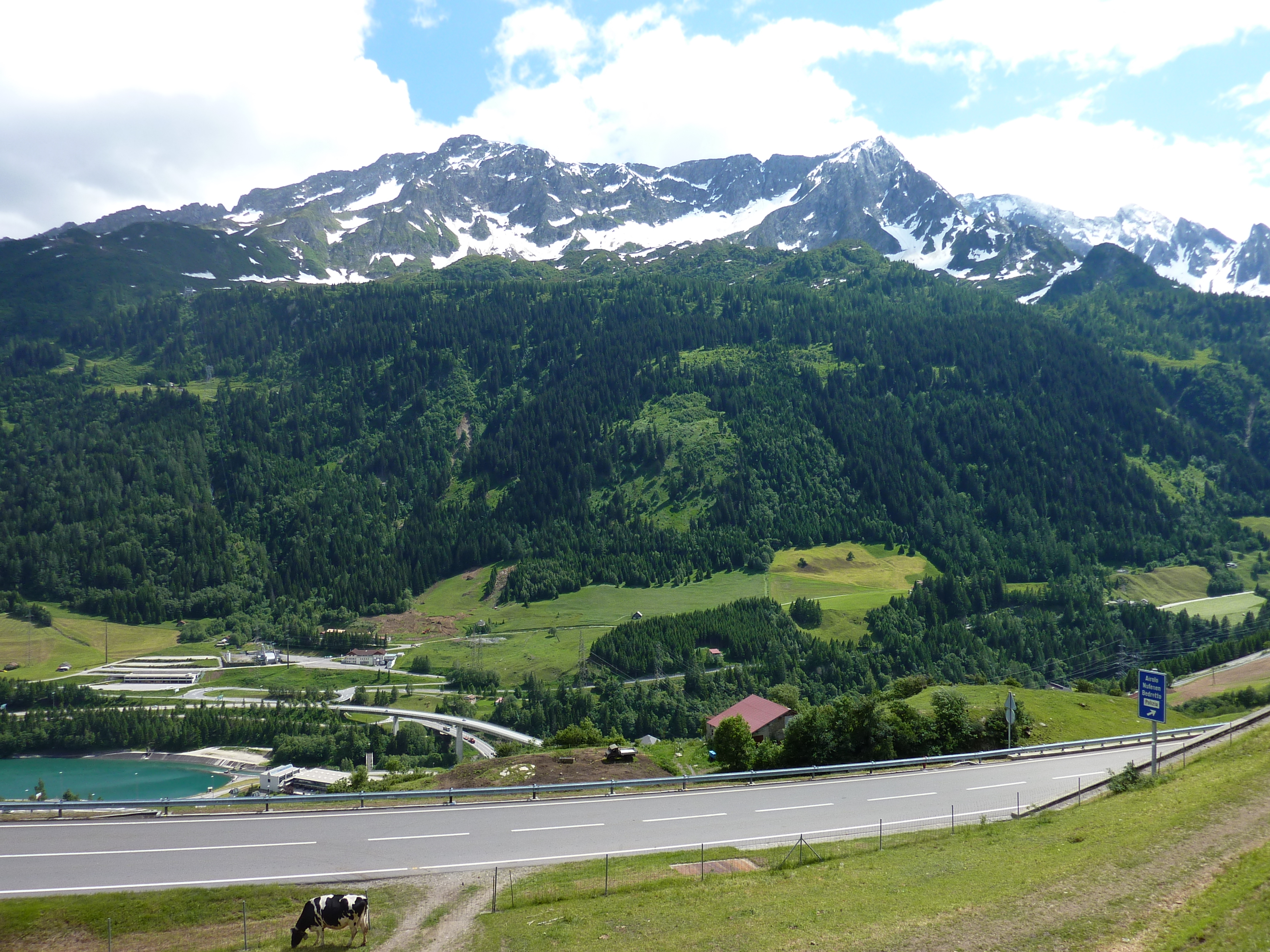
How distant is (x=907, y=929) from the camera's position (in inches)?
853

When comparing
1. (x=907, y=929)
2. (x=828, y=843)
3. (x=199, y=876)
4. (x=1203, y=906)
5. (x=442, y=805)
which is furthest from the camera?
(x=442, y=805)

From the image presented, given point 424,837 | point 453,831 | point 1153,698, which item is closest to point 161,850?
point 424,837

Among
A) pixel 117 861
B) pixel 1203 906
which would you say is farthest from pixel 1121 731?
pixel 117 861

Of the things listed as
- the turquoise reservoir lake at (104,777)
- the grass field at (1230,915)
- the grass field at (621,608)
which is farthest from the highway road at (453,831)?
the grass field at (621,608)

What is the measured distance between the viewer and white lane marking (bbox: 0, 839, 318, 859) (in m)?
32.9

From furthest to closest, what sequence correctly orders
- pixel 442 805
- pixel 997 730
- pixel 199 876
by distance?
pixel 997 730, pixel 442 805, pixel 199 876

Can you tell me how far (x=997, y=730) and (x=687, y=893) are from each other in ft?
123

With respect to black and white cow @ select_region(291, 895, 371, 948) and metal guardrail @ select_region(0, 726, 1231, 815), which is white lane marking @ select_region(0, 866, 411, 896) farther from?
metal guardrail @ select_region(0, 726, 1231, 815)

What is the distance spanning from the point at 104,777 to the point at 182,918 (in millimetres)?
129645

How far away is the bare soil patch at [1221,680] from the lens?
109062mm

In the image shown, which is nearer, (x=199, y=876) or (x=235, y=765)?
(x=199, y=876)

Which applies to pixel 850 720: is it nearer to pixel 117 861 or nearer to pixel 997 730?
pixel 997 730

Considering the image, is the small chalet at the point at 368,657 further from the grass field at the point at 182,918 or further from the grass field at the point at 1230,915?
the grass field at the point at 1230,915

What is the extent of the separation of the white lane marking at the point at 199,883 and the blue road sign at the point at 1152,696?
115ft
